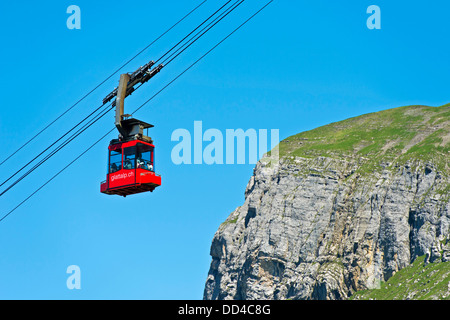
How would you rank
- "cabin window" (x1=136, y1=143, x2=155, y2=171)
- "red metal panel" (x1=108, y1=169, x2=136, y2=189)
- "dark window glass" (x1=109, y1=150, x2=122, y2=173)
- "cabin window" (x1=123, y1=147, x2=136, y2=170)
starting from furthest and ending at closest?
"dark window glass" (x1=109, y1=150, x2=122, y2=173), "cabin window" (x1=123, y1=147, x2=136, y2=170), "cabin window" (x1=136, y1=143, x2=155, y2=171), "red metal panel" (x1=108, y1=169, x2=136, y2=189)

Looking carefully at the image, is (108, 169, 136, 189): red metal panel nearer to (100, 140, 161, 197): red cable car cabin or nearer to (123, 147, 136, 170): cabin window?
(100, 140, 161, 197): red cable car cabin

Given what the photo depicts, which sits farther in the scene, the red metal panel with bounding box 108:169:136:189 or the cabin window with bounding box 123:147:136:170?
the cabin window with bounding box 123:147:136:170

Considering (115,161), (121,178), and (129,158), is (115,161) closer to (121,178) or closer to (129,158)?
(129,158)

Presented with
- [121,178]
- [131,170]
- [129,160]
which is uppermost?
[129,160]

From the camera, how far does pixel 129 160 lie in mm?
70750

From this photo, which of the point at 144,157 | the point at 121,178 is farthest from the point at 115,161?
the point at 144,157

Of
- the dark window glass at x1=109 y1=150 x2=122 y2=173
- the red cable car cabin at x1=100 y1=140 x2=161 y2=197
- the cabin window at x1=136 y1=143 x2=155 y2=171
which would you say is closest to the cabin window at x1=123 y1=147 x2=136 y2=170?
the red cable car cabin at x1=100 y1=140 x2=161 y2=197

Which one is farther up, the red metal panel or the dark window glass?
the dark window glass

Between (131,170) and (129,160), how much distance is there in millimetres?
1498

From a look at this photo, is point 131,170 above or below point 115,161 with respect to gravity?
below

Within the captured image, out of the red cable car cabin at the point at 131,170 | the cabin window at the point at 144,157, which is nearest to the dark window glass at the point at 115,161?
the red cable car cabin at the point at 131,170

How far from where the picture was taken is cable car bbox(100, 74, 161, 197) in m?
69.6
